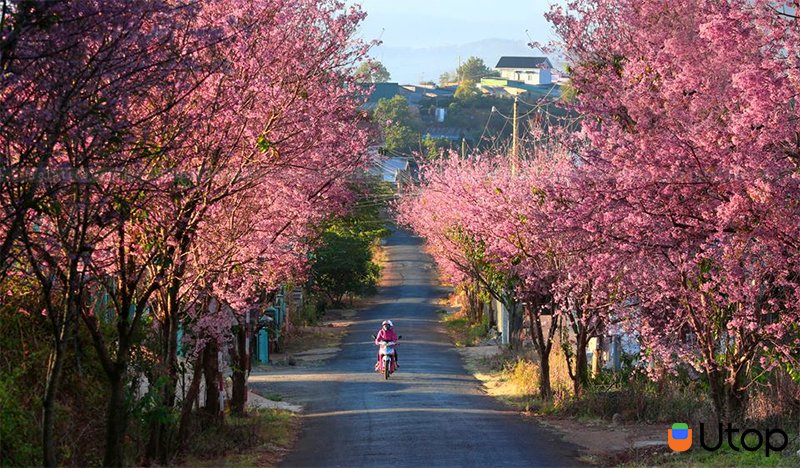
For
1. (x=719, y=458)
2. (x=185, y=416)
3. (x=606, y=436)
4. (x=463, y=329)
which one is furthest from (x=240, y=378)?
(x=463, y=329)

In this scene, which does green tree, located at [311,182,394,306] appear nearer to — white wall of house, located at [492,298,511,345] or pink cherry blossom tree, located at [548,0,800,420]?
white wall of house, located at [492,298,511,345]

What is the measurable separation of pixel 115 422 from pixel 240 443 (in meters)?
6.15

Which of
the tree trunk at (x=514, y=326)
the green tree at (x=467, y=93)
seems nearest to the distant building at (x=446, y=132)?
the green tree at (x=467, y=93)

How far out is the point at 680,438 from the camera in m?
16.2

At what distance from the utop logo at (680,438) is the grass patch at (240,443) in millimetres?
5697

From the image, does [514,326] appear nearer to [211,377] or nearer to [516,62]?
[211,377]

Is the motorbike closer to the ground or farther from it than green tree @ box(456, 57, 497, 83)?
closer to the ground

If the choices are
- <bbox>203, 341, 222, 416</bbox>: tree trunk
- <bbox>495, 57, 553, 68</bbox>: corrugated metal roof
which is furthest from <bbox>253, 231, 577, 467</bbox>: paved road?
<bbox>495, 57, 553, 68</bbox>: corrugated metal roof

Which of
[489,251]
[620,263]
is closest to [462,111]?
[489,251]

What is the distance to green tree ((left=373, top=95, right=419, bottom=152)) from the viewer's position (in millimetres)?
106062

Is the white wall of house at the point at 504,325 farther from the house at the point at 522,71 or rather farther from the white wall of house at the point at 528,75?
the white wall of house at the point at 528,75

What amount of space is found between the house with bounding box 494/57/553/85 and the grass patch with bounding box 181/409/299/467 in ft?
497

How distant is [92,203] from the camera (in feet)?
31.3

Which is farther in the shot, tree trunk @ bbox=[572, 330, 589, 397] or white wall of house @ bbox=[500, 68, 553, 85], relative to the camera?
white wall of house @ bbox=[500, 68, 553, 85]
